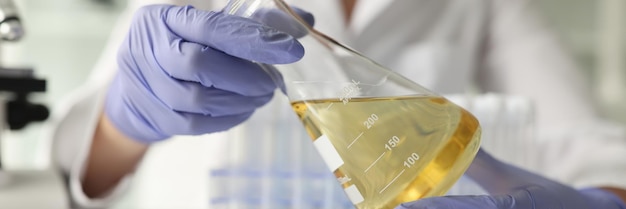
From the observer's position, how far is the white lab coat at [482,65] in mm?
1262

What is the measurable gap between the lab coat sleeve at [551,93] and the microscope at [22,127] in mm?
870

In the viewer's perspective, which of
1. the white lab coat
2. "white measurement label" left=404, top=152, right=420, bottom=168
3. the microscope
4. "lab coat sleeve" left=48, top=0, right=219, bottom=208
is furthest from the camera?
the white lab coat

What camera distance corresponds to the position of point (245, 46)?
0.67 m

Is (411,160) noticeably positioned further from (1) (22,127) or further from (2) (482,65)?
(2) (482,65)

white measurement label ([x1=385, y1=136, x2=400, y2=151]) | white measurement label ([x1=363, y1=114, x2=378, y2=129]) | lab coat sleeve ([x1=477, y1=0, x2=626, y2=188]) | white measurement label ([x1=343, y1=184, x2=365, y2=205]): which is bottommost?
lab coat sleeve ([x1=477, y1=0, x2=626, y2=188])

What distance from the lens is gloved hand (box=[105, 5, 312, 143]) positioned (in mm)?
669

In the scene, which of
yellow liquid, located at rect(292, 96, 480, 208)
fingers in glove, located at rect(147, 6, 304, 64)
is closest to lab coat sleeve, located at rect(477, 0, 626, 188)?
yellow liquid, located at rect(292, 96, 480, 208)

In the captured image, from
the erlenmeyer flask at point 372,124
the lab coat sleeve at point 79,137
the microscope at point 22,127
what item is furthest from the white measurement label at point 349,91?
the lab coat sleeve at point 79,137

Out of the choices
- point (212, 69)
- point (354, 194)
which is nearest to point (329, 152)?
point (354, 194)

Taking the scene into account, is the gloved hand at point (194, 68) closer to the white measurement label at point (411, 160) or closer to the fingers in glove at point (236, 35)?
the fingers in glove at point (236, 35)

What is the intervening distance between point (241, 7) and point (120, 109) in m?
0.31

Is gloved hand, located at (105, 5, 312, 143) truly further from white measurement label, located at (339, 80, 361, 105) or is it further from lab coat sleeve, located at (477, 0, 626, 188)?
lab coat sleeve, located at (477, 0, 626, 188)

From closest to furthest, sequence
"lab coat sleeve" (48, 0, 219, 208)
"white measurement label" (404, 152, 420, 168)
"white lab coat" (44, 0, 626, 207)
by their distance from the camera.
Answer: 1. "white measurement label" (404, 152, 420, 168)
2. "lab coat sleeve" (48, 0, 219, 208)
3. "white lab coat" (44, 0, 626, 207)

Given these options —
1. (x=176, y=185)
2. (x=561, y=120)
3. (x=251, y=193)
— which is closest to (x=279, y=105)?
(x=251, y=193)
